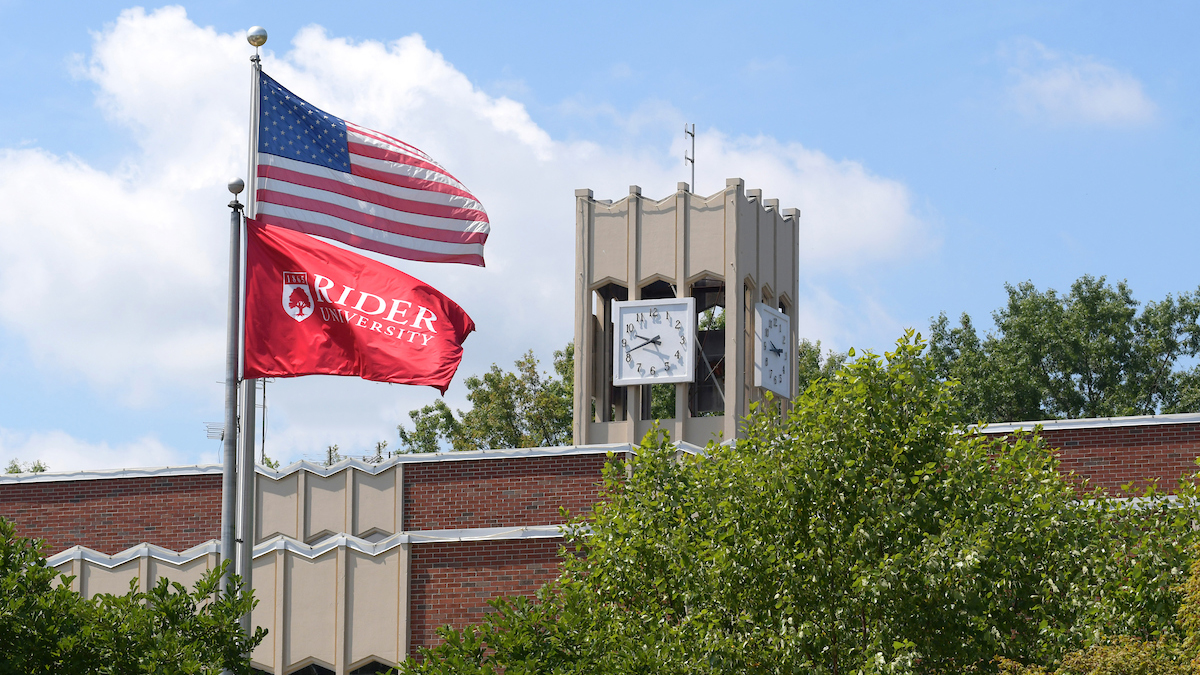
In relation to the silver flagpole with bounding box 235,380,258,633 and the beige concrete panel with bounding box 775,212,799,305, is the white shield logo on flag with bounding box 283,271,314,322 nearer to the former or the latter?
the silver flagpole with bounding box 235,380,258,633

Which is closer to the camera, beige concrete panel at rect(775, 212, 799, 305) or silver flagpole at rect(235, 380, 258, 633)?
silver flagpole at rect(235, 380, 258, 633)

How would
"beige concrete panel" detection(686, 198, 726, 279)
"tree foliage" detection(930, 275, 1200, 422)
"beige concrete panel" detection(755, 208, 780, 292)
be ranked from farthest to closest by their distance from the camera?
"tree foliage" detection(930, 275, 1200, 422)
"beige concrete panel" detection(755, 208, 780, 292)
"beige concrete panel" detection(686, 198, 726, 279)

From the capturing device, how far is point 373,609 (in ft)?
78.4

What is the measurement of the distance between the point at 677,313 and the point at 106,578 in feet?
44.3

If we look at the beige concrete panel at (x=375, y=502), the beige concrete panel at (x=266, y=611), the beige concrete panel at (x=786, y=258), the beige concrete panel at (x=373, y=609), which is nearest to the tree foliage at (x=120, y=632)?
the beige concrete panel at (x=373, y=609)

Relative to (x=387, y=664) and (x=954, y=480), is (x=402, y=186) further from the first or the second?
(x=387, y=664)

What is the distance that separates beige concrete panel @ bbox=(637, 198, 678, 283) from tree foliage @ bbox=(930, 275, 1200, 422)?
19.1 metres

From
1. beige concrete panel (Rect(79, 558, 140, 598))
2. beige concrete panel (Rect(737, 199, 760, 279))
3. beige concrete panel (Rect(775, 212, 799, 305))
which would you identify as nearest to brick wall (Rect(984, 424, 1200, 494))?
beige concrete panel (Rect(737, 199, 760, 279))

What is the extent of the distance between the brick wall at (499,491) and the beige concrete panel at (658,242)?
8713 millimetres

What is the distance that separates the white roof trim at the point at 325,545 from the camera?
23.4 m

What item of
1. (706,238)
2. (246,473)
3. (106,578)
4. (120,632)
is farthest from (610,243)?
(120,632)

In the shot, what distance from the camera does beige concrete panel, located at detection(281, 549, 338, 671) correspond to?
24031 millimetres

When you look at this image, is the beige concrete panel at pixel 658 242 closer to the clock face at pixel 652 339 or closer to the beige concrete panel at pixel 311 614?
the clock face at pixel 652 339

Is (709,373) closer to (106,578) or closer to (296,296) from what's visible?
(106,578)
